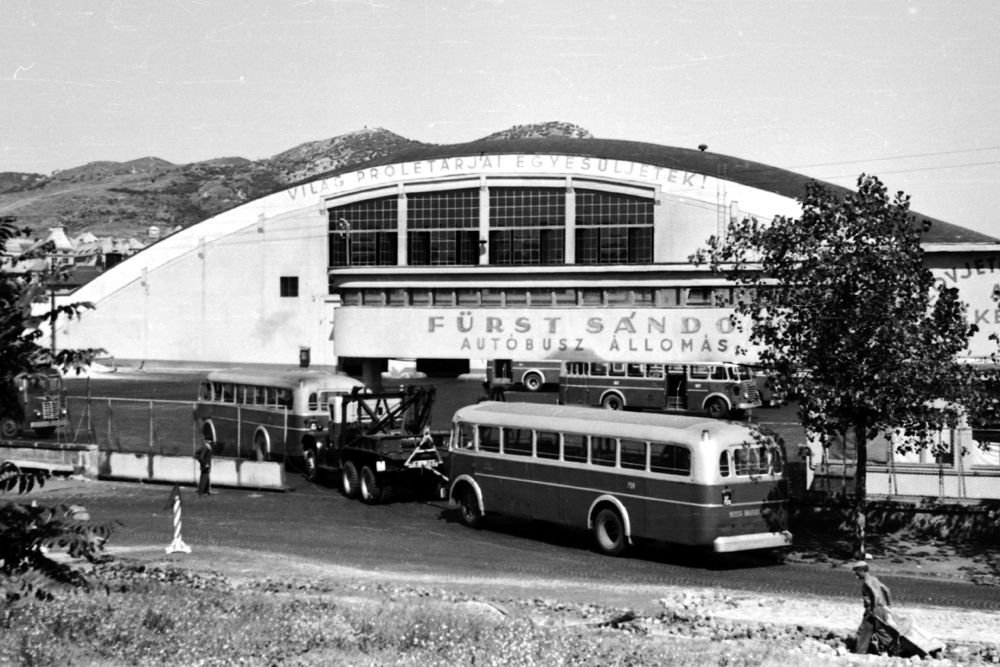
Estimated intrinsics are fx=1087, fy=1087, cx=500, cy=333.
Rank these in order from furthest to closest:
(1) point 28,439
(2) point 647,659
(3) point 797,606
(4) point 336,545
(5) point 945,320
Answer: (1) point 28,439 → (4) point 336,545 → (5) point 945,320 → (3) point 797,606 → (2) point 647,659

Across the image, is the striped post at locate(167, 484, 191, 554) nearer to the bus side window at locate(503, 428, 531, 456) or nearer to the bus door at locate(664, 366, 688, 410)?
the bus side window at locate(503, 428, 531, 456)

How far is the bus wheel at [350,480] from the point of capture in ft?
87.4

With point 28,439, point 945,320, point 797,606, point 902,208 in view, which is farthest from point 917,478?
point 28,439

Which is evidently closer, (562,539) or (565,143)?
(562,539)

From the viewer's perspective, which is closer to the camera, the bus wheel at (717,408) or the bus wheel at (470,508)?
the bus wheel at (470,508)

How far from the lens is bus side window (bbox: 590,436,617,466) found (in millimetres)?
20938

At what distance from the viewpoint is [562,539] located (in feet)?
74.5

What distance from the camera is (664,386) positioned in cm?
4312

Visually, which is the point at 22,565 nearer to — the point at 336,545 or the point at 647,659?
the point at 647,659

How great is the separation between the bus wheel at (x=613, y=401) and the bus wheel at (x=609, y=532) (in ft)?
76.2

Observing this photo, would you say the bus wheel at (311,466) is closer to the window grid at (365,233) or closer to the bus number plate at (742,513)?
the bus number plate at (742,513)

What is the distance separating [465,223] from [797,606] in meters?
48.7

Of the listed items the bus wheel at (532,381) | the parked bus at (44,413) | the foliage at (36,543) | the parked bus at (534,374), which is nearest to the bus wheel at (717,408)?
the parked bus at (534,374)

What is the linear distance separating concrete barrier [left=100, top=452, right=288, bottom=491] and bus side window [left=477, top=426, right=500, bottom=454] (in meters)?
7.45
